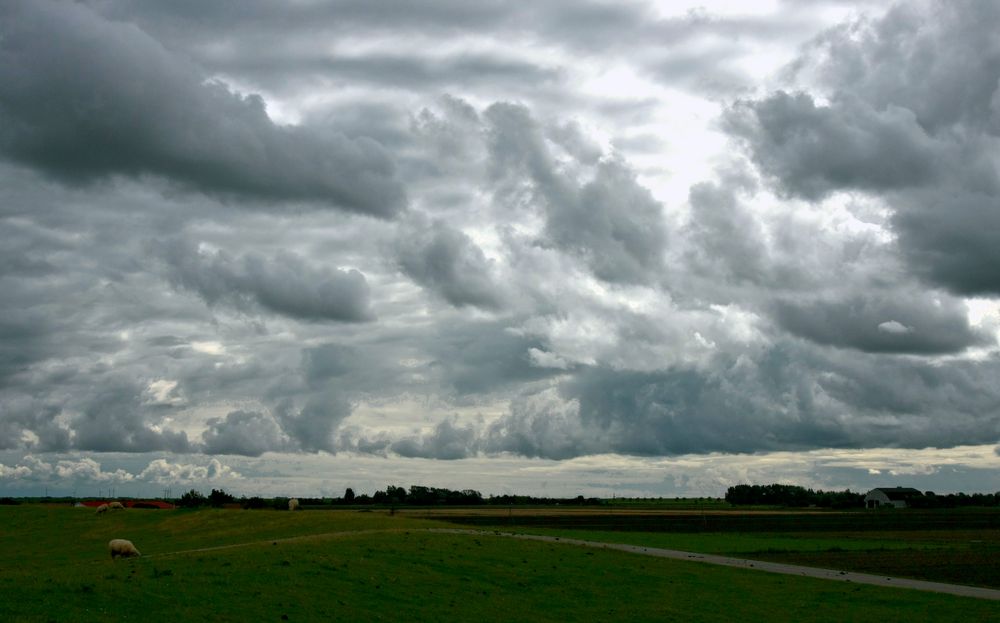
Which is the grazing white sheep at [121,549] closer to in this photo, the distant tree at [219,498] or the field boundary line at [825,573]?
the field boundary line at [825,573]

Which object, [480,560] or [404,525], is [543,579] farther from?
[404,525]

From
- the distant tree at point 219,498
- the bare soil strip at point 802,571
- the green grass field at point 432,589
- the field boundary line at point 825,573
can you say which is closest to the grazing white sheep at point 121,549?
the bare soil strip at point 802,571

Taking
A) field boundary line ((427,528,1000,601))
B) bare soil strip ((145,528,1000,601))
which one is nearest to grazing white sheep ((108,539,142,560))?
bare soil strip ((145,528,1000,601))

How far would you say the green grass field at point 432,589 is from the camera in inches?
1184

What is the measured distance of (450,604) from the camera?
3728 cm

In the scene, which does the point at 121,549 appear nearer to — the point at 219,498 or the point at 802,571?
the point at 802,571

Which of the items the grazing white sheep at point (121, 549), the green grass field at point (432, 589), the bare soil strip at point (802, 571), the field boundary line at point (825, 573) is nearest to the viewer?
the green grass field at point (432, 589)

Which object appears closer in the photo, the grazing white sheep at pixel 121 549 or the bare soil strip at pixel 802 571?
the bare soil strip at pixel 802 571

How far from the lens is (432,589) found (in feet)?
131

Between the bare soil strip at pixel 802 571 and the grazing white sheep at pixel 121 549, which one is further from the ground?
the grazing white sheep at pixel 121 549

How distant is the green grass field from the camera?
30062mm

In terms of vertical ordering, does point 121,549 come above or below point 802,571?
above

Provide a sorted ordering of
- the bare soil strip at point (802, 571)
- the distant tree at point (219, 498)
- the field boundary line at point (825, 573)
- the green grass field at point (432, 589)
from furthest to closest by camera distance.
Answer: the distant tree at point (219, 498) → the bare soil strip at point (802, 571) → the field boundary line at point (825, 573) → the green grass field at point (432, 589)

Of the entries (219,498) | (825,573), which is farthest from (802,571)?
(219,498)
